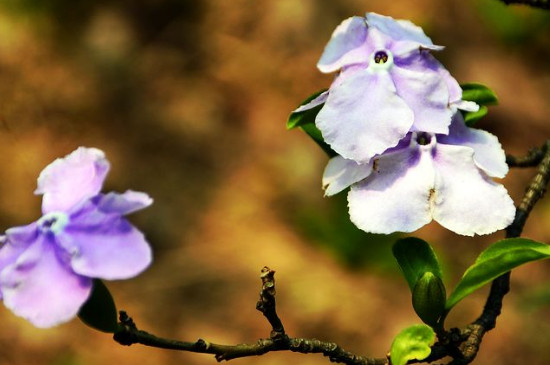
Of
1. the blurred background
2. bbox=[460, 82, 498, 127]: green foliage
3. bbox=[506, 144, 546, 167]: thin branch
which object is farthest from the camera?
the blurred background

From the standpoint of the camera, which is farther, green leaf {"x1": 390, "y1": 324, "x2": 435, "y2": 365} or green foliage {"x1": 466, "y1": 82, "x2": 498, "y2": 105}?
green foliage {"x1": 466, "y1": 82, "x2": 498, "y2": 105}

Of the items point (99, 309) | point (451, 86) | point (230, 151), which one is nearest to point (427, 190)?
point (451, 86)

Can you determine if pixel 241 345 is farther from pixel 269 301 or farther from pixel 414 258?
pixel 414 258

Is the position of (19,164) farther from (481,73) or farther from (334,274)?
(481,73)

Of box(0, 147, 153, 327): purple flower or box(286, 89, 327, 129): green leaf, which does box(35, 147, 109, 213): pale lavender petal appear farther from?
box(286, 89, 327, 129): green leaf

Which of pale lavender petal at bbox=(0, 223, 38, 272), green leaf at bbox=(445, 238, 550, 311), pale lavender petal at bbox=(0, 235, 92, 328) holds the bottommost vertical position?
pale lavender petal at bbox=(0, 235, 92, 328)

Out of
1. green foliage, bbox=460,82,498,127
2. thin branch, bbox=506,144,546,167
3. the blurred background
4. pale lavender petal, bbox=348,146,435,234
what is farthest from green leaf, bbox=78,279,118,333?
the blurred background
